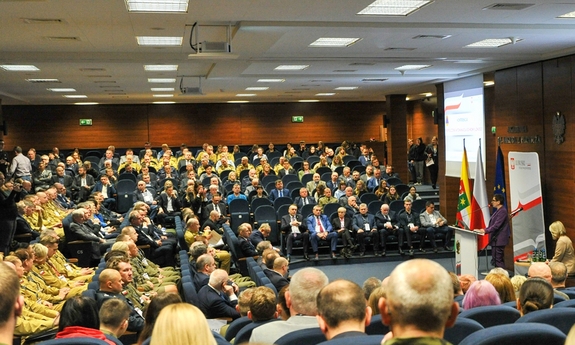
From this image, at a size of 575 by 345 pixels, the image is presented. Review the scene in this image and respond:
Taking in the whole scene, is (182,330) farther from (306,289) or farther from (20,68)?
(20,68)

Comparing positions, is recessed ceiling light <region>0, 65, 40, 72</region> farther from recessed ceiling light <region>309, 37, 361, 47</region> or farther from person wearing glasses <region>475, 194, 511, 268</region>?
person wearing glasses <region>475, 194, 511, 268</region>

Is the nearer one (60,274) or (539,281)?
(539,281)

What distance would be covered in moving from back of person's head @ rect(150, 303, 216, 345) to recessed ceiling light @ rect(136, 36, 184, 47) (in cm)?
677

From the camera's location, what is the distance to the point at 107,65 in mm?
11203

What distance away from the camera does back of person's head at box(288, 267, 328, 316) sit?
150 inches

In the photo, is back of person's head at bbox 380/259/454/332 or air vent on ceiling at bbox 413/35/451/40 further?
air vent on ceiling at bbox 413/35/451/40

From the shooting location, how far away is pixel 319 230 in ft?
41.2

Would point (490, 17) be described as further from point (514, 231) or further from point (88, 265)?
point (88, 265)

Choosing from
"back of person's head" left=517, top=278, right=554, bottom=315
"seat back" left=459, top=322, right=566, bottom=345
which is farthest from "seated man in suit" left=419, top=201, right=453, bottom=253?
"seat back" left=459, top=322, right=566, bottom=345

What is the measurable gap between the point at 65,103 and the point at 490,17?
1750 centimetres

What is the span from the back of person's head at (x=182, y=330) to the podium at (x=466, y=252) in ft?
28.7

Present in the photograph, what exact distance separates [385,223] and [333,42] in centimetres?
487

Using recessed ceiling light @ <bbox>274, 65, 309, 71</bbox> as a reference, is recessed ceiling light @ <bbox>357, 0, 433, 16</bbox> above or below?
below

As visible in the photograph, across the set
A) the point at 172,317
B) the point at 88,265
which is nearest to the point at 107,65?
the point at 88,265
